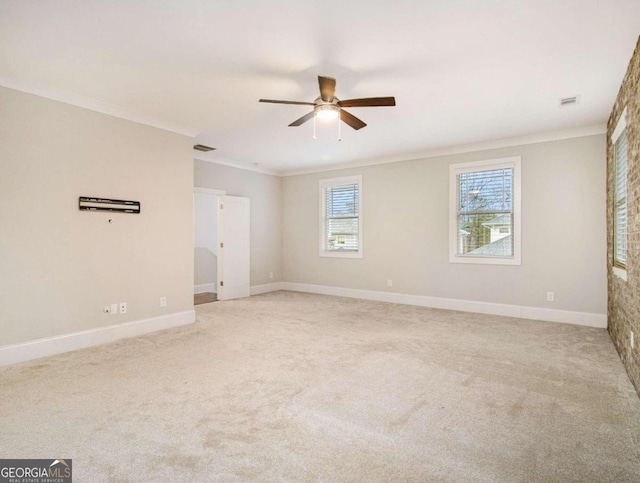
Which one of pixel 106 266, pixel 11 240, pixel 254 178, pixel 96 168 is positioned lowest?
pixel 106 266

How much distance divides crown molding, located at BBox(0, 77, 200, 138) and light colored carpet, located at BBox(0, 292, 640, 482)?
2613mm

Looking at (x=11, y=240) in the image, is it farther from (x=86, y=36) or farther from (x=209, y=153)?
(x=209, y=153)

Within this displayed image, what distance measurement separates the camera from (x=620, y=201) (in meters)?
3.73

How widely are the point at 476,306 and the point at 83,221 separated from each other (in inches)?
216

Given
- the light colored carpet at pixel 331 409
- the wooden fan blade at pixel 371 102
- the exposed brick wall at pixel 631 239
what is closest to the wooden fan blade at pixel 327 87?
the wooden fan blade at pixel 371 102

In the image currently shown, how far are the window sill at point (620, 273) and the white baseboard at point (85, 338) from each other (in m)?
4.98

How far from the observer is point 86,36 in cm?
259

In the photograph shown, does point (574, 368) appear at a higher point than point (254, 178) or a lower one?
lower

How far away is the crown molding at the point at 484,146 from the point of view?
15.4 feet

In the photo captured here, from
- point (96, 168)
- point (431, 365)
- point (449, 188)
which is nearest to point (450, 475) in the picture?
point (431, 365)

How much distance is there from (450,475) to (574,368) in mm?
2167

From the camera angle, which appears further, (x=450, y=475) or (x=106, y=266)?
(x=106, y=266)

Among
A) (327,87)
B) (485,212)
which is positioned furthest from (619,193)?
(327,87)

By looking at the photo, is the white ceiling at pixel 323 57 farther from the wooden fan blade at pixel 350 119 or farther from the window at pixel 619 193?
the window at pixel 619 193
